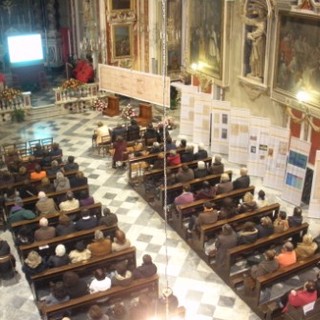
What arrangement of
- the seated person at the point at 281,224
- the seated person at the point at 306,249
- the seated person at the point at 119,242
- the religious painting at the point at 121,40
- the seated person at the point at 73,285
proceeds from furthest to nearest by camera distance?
the religious painting at the point at 121,40 < the seated person at the point at 281,224 < the seated person at the point at 119,242 < the seated person at the point at 306,249 < the seated person at the point at 73,285

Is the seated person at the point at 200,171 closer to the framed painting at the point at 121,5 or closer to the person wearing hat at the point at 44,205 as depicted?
the person wearing hat at the point at 44,205

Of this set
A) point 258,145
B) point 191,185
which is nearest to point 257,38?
point 258,145

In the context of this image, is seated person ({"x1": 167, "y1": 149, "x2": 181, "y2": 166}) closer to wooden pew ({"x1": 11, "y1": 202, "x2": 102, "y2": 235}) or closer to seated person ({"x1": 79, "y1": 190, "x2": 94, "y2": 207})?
seated person ({"x1": 79, "y1": 190, "x2": 94, "y2": 207})

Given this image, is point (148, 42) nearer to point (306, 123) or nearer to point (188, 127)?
point (188, 127)

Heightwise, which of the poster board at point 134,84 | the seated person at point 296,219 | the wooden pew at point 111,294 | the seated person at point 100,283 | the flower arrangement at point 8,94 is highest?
the poster board at point 134,84

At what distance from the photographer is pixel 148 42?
64.5 ft

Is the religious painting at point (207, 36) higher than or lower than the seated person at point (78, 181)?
higher

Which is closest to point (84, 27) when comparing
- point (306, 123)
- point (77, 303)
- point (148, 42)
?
point (148, 42)

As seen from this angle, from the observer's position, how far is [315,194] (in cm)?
1161

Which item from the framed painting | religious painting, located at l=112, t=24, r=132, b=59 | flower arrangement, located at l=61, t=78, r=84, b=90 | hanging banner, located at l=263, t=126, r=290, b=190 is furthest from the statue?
flower arrangement, located at l=61, t=78, r=84, b=90

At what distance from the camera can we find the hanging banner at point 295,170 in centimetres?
1181

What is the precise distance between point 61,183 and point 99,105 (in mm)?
8293

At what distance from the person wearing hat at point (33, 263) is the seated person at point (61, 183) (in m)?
3.19

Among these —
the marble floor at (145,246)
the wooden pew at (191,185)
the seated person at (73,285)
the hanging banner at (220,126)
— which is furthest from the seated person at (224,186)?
the seated person at (73,285)
